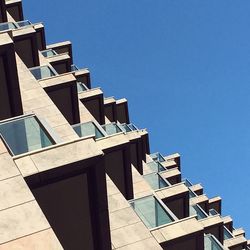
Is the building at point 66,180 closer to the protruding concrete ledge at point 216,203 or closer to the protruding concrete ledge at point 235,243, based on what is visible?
the protruding concrete ledge at point 235,243

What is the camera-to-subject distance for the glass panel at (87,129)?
22.9 metres

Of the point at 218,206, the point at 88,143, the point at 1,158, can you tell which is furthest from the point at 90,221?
the point at 218,206

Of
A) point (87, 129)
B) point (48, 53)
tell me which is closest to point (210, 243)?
point (87, 129)

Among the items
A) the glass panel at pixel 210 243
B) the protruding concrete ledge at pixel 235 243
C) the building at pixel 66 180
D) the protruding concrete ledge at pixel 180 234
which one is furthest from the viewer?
the protruding concrete ledge at pixel 235 243

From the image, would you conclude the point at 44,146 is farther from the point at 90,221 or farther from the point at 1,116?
the point at 1,116

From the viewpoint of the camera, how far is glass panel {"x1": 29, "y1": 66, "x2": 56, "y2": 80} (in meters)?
26.9

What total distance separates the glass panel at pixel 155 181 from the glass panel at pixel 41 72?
7.68 metres

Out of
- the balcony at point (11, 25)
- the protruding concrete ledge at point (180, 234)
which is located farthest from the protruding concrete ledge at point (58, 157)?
the balcony at point (11, 25)

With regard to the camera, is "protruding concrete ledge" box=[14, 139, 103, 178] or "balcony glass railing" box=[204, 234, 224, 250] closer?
"protruding concrete ledge" box=[14, 139, 103, 178]

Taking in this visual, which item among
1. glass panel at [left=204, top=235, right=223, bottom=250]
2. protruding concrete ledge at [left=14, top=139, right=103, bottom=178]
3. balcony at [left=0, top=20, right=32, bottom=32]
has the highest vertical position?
balcony at [left=0, top=20, right=32, bottom=32]

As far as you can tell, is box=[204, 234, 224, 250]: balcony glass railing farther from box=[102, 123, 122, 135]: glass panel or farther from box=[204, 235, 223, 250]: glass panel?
box=[102, 123, 122, 135]: glass panel

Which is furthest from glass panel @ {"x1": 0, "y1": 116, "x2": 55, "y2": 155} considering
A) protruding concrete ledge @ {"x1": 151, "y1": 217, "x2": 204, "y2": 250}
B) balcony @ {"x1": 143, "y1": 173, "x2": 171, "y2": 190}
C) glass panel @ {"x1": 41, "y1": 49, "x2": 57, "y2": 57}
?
glass panel @ {"x1": 41, "y1": 49, "x2": 57, "y2": 57}

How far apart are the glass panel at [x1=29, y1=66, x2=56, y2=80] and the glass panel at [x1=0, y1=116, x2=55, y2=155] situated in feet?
42.8

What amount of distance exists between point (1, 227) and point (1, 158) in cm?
243
